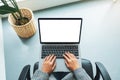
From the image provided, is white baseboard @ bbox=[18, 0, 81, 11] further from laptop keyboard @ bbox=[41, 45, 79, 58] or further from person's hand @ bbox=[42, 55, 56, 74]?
person's hand @ bbox=[42, 55, 56, 74]

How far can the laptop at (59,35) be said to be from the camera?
164 centimetres

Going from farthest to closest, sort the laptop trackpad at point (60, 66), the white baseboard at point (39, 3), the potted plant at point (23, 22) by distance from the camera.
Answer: the white baseboard at point (39, 3) < the potted plant at point (23, 22) < the laptop trackpad at point (60, 66)

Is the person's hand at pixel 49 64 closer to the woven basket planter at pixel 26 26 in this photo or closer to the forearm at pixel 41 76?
the forearm at pixel 41 76

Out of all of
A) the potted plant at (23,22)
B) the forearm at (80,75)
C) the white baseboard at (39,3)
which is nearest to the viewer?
the forearm at (80,75)

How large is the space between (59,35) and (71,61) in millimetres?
240

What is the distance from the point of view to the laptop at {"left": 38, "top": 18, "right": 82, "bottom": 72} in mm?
1641

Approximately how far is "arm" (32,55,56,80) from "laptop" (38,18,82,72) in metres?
0.06

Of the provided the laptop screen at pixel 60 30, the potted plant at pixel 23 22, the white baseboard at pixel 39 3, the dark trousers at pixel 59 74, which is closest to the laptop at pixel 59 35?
the laptop screen at pixel 60 30

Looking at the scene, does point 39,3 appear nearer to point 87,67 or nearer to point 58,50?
point 58,50

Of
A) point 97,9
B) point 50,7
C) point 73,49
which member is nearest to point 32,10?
point 50,7

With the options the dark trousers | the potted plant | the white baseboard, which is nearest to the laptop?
the dark trousers

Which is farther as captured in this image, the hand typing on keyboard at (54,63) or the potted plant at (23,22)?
the potted plant at (23,22)

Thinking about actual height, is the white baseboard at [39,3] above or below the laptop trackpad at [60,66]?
above

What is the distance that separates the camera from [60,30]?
1685 millimetres
